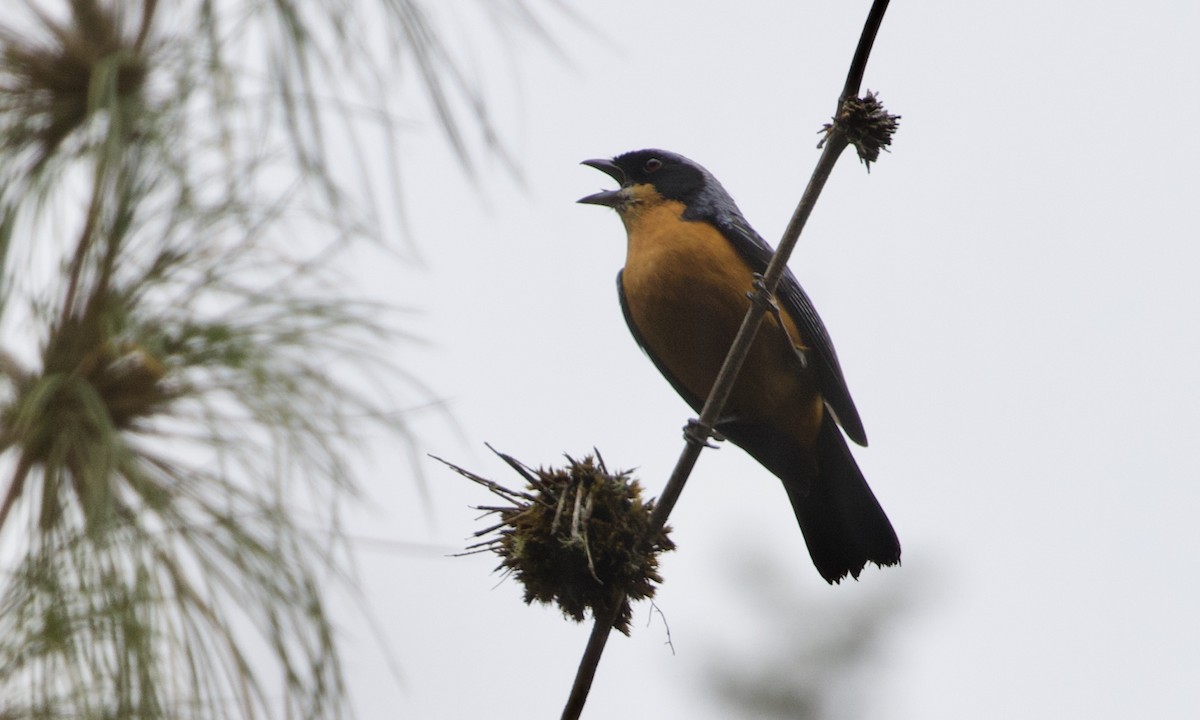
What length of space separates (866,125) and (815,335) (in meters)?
1.73

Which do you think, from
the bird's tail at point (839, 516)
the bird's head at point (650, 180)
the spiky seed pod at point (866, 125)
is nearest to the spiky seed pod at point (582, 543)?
the spiky seed pod at point (866, 125)

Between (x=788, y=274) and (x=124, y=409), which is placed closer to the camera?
(x=124, y=409)

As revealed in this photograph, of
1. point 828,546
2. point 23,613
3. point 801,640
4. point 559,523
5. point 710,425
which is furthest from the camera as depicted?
point 801,640

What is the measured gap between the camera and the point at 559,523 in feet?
6.51

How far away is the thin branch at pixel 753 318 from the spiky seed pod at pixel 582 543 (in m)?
0.04

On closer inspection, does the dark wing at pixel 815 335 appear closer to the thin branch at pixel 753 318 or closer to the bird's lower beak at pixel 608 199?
the bird's lower beak at pixel 608 199

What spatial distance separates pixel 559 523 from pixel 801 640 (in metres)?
6.99

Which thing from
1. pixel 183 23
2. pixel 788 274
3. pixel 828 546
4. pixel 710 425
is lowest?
pixel 710 425

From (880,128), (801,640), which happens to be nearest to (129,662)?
(880,128)

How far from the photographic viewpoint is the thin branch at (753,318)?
66.6 inches

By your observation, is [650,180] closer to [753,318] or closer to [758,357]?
[758,357]

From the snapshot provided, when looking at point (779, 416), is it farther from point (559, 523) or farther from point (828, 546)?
point (559, 523)

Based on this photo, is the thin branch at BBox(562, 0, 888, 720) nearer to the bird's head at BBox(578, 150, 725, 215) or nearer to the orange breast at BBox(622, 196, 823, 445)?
the orange breast at BBox(622, 196, 823, 445)

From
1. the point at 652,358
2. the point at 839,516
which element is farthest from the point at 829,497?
the point at 652,358
